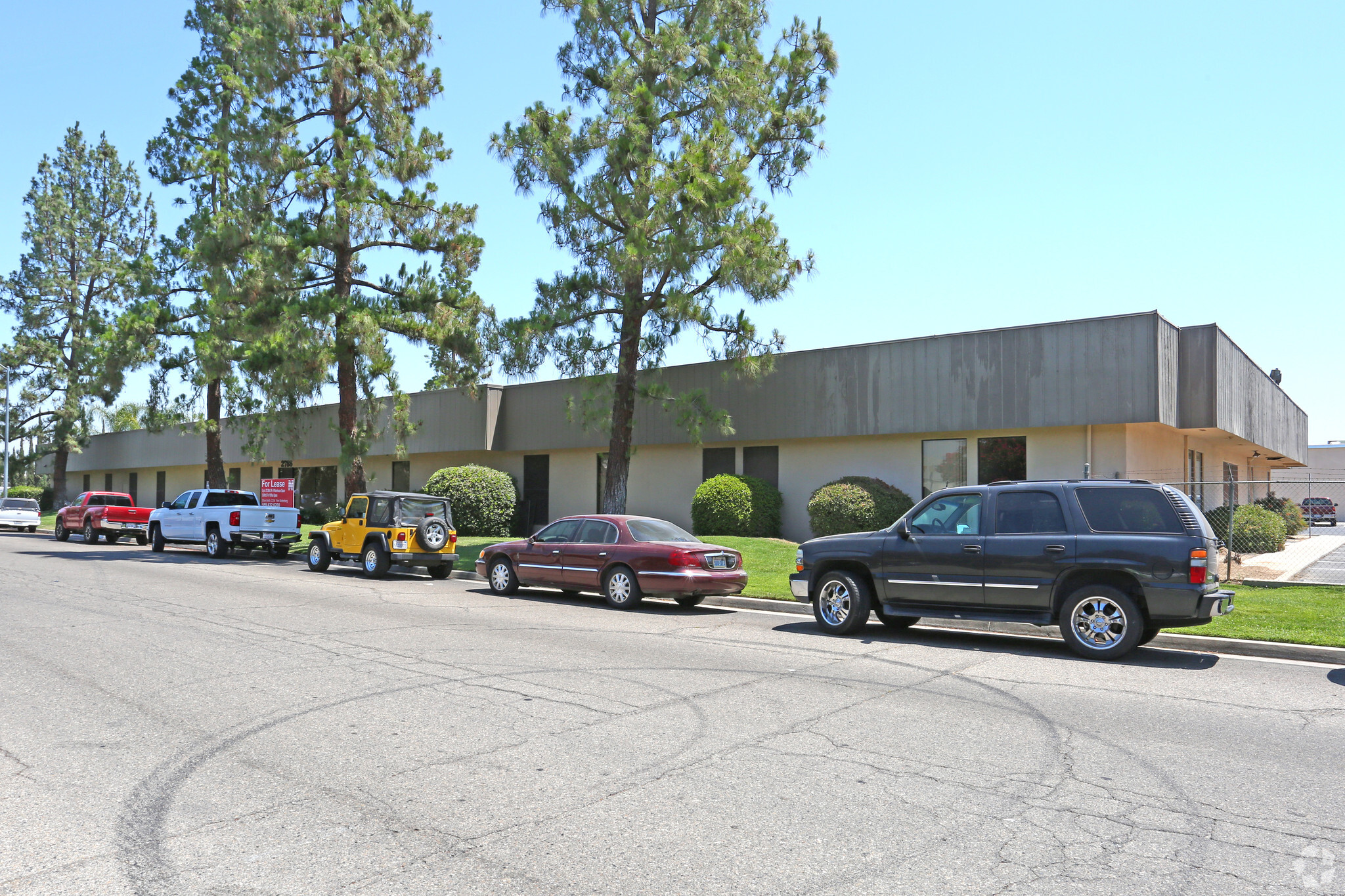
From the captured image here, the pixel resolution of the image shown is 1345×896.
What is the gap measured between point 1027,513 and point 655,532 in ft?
20.5

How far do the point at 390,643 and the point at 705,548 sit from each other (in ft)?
18.3

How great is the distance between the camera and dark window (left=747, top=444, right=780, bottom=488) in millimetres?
26781

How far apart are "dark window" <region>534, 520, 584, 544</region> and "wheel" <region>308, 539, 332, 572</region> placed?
715 cm

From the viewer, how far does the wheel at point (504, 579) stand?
17.1 metres

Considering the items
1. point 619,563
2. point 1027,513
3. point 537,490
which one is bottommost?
point 619,563

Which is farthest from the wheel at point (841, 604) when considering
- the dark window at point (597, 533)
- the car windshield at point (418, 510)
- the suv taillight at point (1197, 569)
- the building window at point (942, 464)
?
the building window at point (942, 464)

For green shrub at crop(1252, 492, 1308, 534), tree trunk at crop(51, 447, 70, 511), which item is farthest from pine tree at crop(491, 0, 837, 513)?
tree trunk at crop(51, 447, 70, 511)

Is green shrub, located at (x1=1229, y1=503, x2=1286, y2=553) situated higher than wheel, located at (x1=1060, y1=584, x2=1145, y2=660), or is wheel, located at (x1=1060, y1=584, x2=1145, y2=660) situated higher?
green shrub, located at (x1=1229, y1=503, x2=1286, y2=553)

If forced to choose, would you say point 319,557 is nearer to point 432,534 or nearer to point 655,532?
point 432,534

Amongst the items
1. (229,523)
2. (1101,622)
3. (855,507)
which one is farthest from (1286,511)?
(229,523)

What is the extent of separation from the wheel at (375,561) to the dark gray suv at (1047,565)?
10855 millimetres

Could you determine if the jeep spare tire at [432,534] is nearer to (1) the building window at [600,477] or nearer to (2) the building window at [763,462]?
(2) the building window at [763,462]

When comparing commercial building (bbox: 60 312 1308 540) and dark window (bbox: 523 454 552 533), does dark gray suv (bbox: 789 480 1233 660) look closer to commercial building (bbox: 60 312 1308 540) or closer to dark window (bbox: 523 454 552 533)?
commercial building (bbox: 60 312 1308 540)

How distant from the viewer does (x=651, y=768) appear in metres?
5.96
